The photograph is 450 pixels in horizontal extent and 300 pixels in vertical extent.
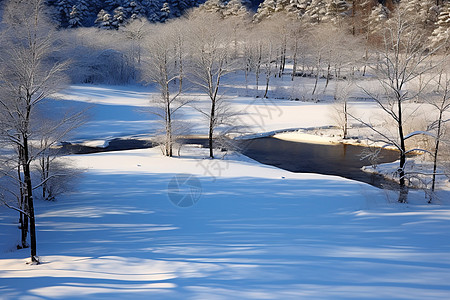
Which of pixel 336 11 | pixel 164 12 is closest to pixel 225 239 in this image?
pixel 336 11

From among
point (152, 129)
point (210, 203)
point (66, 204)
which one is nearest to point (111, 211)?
point (66, 204)

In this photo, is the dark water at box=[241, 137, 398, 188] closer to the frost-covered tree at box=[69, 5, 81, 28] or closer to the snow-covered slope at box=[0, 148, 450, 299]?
the snow-covered slope at box=[0, 148, 450, 299]

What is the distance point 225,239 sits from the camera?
320 inches

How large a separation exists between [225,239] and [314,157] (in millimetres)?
13511

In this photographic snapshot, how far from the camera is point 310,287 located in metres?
5.21

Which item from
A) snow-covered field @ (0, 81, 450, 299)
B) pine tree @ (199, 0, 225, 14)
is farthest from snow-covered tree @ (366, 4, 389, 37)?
snow-covered field @ (0, 81, 450, 299)

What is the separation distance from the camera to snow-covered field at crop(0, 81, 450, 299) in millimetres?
5387

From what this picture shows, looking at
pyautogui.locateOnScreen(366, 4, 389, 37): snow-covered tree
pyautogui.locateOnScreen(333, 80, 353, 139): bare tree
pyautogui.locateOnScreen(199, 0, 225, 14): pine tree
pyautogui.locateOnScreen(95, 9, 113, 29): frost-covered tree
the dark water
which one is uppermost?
pyautogui.locateOnScreen(199, 0, 225, 14): pine tree

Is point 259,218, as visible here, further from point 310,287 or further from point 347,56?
point 347,56

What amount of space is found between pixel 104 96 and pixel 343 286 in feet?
98.1

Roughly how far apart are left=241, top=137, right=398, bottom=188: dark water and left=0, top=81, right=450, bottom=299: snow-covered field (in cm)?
351

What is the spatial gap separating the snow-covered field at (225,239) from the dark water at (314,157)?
3.51 m

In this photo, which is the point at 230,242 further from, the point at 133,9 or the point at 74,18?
the point at 133,9

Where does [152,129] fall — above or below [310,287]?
above
